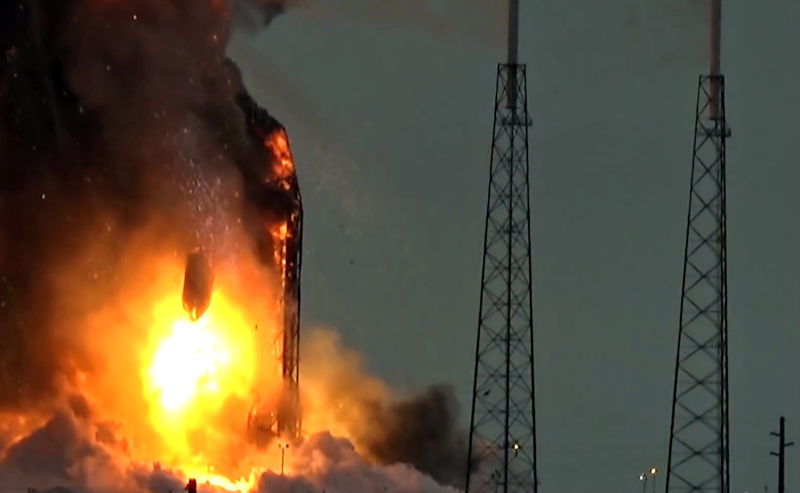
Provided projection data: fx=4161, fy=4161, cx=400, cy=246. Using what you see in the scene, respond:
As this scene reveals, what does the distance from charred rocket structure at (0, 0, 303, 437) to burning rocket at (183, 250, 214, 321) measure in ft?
0.16

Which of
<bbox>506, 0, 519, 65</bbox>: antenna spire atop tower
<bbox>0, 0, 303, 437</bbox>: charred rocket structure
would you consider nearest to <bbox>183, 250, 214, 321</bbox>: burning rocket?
<bbox>0, 0, 303, 437</bbox>: charred rocket structure

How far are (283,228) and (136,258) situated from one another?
7.48 metres

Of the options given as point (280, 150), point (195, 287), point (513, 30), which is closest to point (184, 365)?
point (195, 287)

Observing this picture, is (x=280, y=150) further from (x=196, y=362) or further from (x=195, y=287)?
(x=196, y=362)

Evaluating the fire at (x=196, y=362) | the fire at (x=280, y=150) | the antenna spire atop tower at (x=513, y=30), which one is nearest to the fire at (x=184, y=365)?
the fire at (x=196, y=362)

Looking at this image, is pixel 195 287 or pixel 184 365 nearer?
pixel 195 287

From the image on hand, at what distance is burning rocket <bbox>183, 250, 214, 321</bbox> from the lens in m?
146

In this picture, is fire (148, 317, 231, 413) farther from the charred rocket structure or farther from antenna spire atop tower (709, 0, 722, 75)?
antenna spire atop tower (709, 0, 722, 75)

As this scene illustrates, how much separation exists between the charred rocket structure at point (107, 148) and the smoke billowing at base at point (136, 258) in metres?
0.05

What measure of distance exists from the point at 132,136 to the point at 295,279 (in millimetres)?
9712

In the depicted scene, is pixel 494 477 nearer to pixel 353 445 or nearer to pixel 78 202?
pixel 353 445

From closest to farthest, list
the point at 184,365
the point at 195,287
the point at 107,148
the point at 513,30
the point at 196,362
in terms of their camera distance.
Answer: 1. the point at 107,148
2. the point at 195,287
3. the point at 184,365
4. the point at 196,362
5. the point at 513,30

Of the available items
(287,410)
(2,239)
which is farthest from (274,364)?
(2,239)

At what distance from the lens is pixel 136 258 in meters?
145
